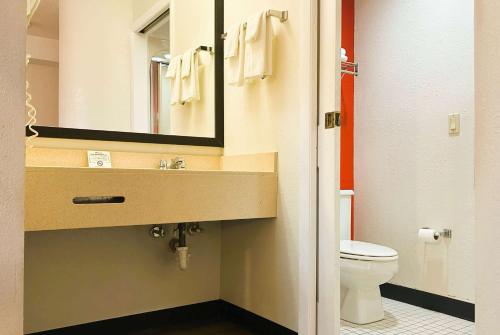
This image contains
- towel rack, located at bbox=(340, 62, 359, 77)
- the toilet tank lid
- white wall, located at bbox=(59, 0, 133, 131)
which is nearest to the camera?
white wall, located at bbox=(59, 0, 133, 131)

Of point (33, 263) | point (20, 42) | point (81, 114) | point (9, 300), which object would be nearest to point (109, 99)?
point (81, 114)

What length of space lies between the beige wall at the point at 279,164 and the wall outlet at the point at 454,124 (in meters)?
1.09

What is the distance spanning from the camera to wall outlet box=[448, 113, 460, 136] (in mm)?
2314

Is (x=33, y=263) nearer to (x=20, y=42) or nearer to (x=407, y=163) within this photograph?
(x=20, y=42)

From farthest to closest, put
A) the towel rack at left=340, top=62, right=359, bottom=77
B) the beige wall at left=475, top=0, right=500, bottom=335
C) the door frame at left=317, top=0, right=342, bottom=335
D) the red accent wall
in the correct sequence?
1. the red accent wall
2. the towel rack at left=340, top=62, right=359, bottom=77
3. the door frame at left=317, top=0, right=342, bottom=335
4. the beige wall at left=475, top=0, right=500, bottom=335

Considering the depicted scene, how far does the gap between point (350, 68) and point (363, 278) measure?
4.85ft

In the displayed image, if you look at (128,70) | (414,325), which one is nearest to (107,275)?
(128,70)

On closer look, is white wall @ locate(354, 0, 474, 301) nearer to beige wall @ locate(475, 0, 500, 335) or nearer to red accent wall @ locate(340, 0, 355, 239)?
red accent wall @ locate(340, 0, 355, 239)

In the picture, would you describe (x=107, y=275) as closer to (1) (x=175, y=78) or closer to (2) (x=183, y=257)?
(2) (x=183, y=257)

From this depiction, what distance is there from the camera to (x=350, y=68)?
2879 mm

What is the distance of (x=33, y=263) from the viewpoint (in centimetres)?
179

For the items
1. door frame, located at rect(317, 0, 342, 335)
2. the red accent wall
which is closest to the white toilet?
door frame, located at rect(317, 0, 342, 335)

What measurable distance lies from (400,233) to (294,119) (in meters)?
1.30

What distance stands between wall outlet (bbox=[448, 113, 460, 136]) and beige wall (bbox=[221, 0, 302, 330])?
1.09m
